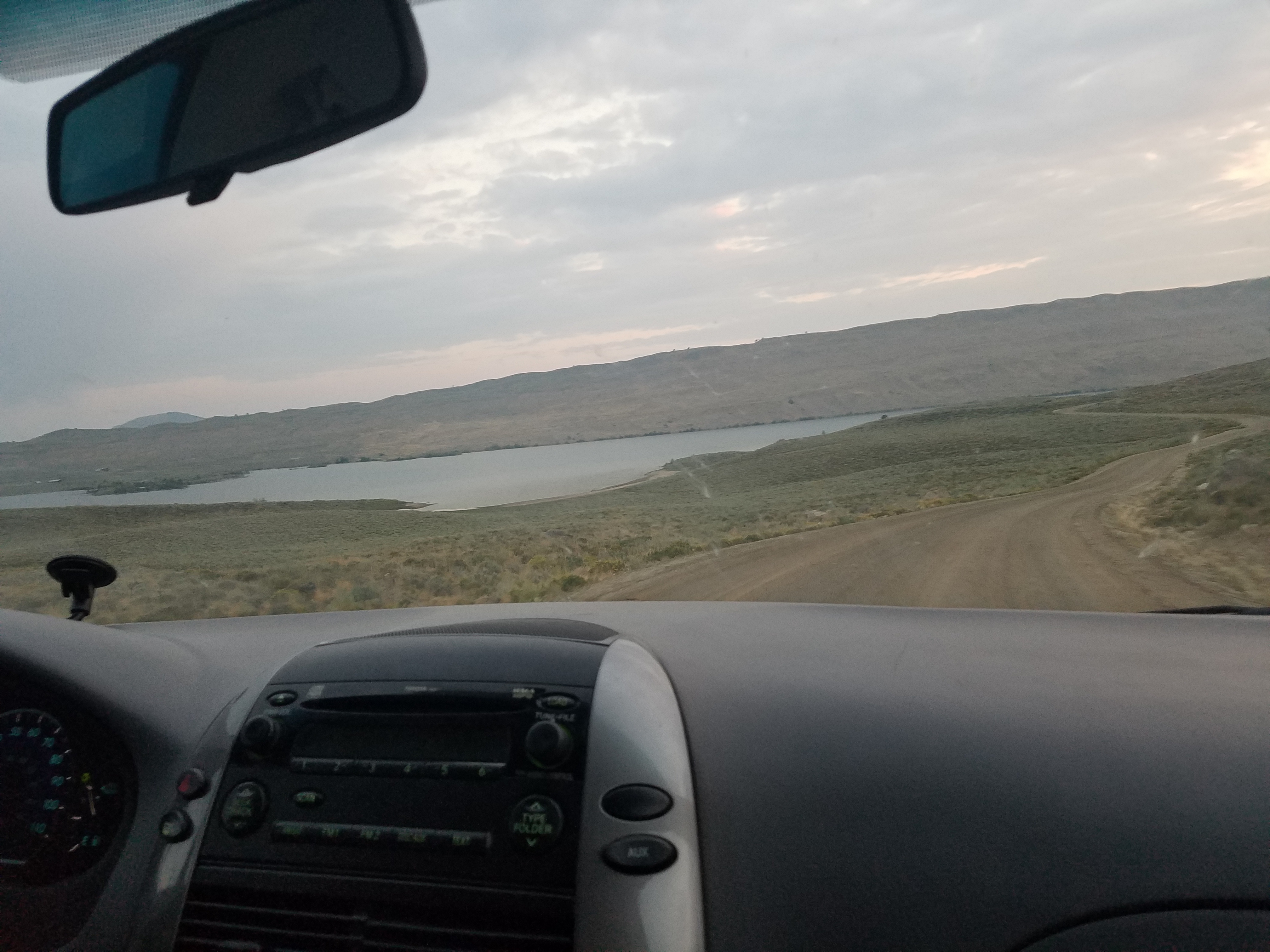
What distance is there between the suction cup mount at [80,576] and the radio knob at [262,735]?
146 cm

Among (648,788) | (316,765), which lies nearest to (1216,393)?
(648,788)

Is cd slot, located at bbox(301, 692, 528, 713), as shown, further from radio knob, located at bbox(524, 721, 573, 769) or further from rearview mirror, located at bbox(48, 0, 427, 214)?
rearview mirror, located at bbox(48, 0, 427, 214)

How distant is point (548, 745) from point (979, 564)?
2.55 metres

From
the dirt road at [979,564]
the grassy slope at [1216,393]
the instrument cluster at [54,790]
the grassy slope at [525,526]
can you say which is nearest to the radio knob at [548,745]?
the instrument cluster at [54,790]

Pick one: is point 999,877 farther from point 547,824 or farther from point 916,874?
point 547,824

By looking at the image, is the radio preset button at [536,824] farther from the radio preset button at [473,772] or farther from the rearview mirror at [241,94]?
the rearview mirror at [241,94]

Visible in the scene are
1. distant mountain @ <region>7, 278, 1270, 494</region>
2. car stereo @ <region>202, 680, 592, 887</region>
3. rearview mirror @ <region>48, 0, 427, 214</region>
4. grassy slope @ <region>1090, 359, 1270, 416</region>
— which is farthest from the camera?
distant mountain @ <region>7, 278, 1270, 494</region>

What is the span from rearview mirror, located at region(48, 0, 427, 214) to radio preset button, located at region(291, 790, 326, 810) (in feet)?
5.82

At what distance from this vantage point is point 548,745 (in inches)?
88.6

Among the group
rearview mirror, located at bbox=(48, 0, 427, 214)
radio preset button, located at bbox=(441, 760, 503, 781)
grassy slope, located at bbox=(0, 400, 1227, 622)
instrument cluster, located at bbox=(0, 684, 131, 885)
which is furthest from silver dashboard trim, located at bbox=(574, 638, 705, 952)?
grassy slope, located at bbox=(0, 400, 1227, 622)

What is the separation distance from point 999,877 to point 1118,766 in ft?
1.33

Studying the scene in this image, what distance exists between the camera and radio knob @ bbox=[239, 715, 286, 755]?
2564 millimetres

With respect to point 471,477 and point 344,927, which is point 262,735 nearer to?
point 344,927

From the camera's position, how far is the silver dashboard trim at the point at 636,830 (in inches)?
77.0
